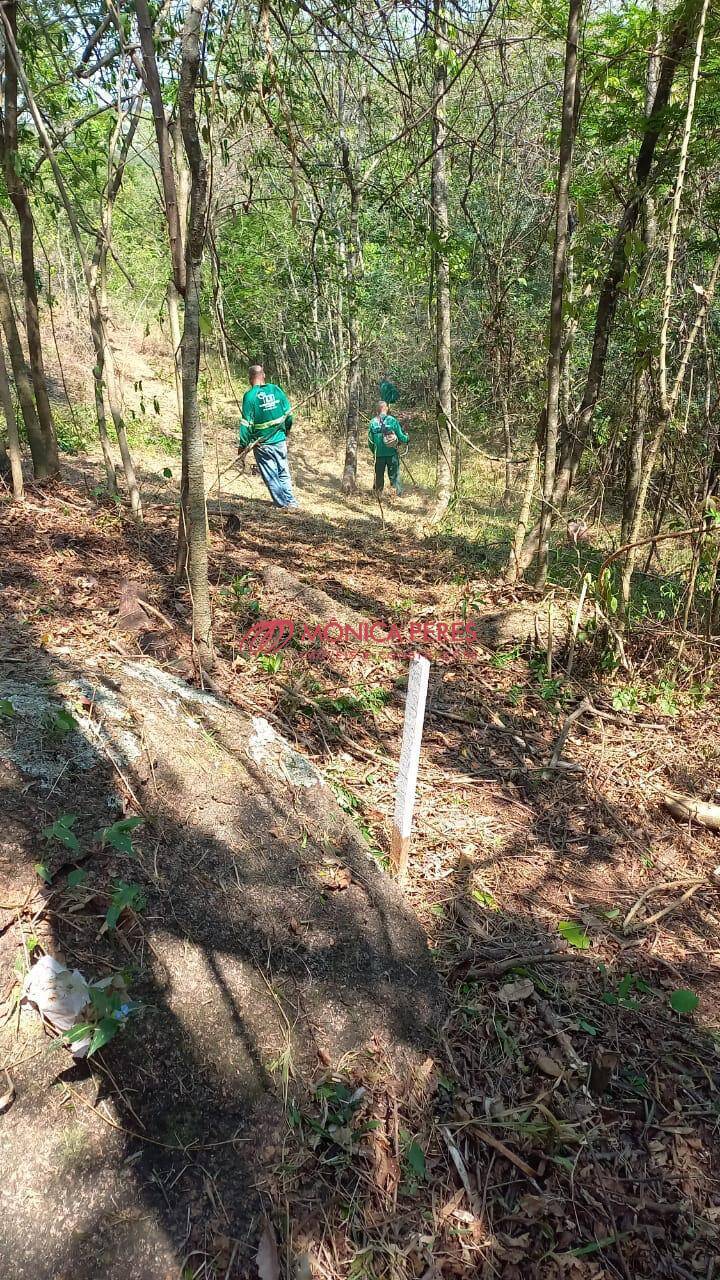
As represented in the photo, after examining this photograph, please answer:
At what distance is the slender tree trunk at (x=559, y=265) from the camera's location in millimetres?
4000

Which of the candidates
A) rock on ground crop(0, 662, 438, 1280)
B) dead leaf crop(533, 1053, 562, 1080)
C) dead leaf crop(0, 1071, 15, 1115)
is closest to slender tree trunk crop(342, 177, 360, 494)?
rock on ground crop(0, 662, 438, 1280)

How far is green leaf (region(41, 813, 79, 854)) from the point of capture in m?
1.82

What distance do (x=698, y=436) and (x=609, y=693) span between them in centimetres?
183

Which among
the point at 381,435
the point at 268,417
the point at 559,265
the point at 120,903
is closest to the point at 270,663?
the point at 120,903

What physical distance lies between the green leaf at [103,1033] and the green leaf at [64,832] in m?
0.44

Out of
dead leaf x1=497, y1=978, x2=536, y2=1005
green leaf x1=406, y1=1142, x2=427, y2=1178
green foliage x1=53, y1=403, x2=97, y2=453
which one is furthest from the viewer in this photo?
green foliage x1=53, y1=403, x2=97, y2=453

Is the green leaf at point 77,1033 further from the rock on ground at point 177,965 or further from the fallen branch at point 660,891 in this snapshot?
the fallen branch at point 660,891

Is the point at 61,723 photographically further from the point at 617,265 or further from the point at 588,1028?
the point at 617,265

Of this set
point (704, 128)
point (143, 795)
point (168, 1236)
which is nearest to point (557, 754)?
point (143, 795)

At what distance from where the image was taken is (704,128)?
5.97m

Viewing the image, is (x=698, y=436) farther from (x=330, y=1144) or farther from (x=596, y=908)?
(x=330, y=1144)

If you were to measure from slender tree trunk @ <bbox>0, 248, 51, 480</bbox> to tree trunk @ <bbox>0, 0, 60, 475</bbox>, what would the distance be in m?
0.04

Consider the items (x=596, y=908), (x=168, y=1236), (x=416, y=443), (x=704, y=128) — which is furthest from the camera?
(x=416, y=443)

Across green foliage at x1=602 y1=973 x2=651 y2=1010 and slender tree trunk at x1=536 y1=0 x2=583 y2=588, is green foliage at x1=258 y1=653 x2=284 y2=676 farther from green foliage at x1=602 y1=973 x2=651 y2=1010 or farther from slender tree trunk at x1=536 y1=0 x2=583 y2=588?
slender tree trunk at x1=536 y1=0 x2=583 y2=588
